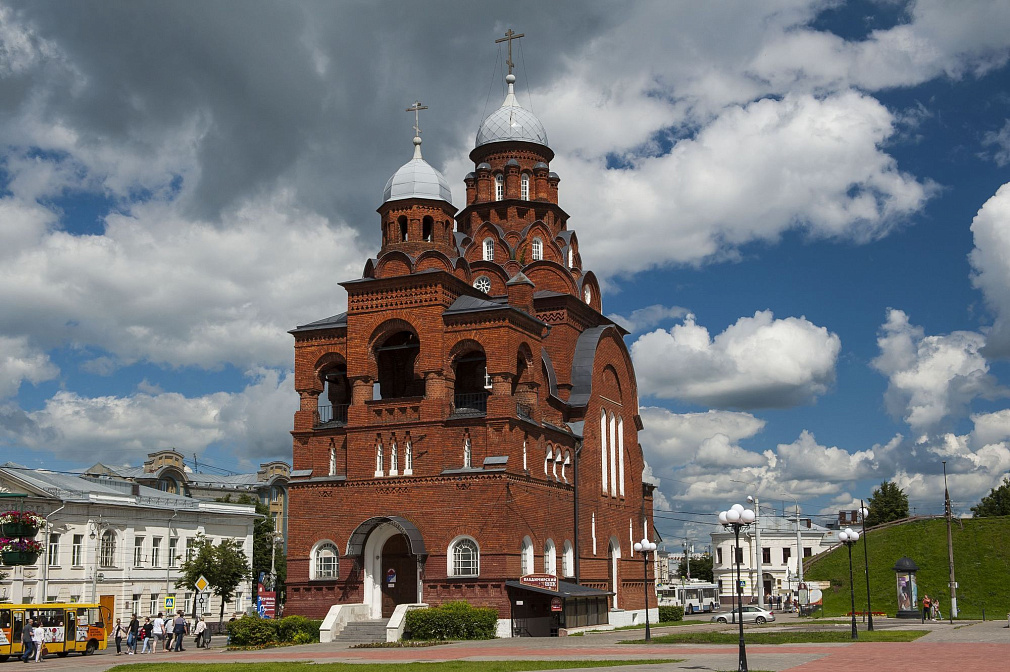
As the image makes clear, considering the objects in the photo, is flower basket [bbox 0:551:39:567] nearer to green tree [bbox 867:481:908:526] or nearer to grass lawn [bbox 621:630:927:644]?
grass lawn [bbox 621:630:927:644]

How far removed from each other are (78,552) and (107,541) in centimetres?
181

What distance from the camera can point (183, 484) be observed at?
262 feet

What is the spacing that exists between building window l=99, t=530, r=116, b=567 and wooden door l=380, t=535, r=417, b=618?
16121 mm

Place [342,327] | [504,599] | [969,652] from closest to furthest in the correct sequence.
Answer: [969,652], [504,599], [342,327]

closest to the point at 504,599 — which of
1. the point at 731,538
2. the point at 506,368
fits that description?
the point at 506,368

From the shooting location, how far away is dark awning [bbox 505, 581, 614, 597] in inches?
1433

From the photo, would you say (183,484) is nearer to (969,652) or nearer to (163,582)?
(163,582)

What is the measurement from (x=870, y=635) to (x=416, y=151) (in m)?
26.7

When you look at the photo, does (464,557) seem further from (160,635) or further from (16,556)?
(16,556)

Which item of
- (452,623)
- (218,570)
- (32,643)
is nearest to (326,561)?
(452,623)

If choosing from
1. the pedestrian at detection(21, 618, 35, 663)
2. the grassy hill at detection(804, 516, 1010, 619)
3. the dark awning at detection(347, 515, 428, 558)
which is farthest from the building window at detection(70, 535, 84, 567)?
the grassy hill at detection(804, 516, 1010, 619)

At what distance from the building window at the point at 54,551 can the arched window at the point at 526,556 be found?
21171 millimetres

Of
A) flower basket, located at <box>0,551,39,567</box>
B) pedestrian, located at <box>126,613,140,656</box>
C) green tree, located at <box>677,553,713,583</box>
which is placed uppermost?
flower basket, located at <box>0,551,39,567</box>

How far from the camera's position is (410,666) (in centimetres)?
2398
